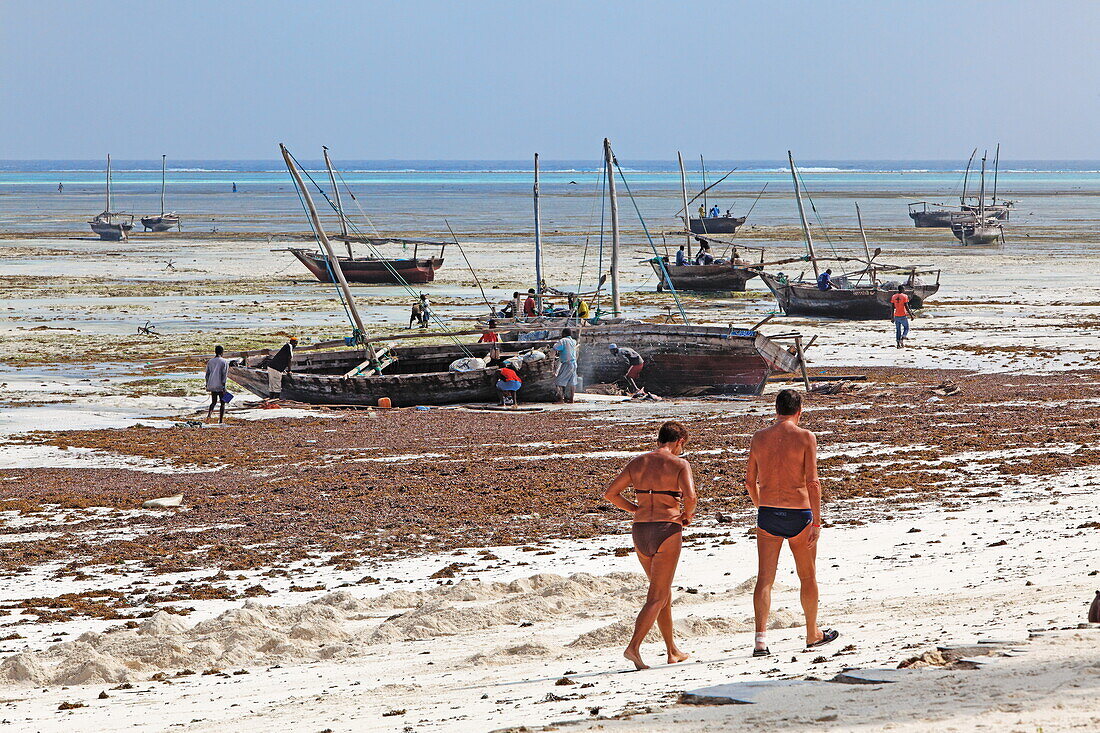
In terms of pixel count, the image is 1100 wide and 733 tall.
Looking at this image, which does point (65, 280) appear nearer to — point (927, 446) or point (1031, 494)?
point (927, 446)

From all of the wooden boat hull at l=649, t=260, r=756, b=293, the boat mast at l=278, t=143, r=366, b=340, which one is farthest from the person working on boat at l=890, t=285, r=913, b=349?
the wooden boat hull at l=649, t=260, r=756, b=293

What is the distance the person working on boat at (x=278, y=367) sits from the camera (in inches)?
888

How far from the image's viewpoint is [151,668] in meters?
8.09

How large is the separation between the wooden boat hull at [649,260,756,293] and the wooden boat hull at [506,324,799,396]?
1783 centimetres

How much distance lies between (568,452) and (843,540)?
631 cm

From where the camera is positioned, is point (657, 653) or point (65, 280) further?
point (65, 280)

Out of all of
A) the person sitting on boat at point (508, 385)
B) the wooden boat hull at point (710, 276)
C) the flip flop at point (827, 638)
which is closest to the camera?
the flip flop at point (827, 638)

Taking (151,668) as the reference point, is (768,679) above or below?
above

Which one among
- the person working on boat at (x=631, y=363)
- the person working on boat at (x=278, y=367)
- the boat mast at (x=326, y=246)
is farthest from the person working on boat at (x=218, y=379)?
the person working on boat at (x=631, y=363)

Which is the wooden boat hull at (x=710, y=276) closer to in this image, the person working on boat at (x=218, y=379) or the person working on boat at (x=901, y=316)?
the person working on boat at (x=901, y=316)

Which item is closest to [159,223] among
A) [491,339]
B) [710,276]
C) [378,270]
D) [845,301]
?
[378,270]

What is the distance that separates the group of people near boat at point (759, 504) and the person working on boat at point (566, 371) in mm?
15822

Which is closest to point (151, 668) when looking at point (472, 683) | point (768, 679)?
point (472, 683)

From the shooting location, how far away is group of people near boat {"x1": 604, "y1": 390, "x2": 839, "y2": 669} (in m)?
7.03
